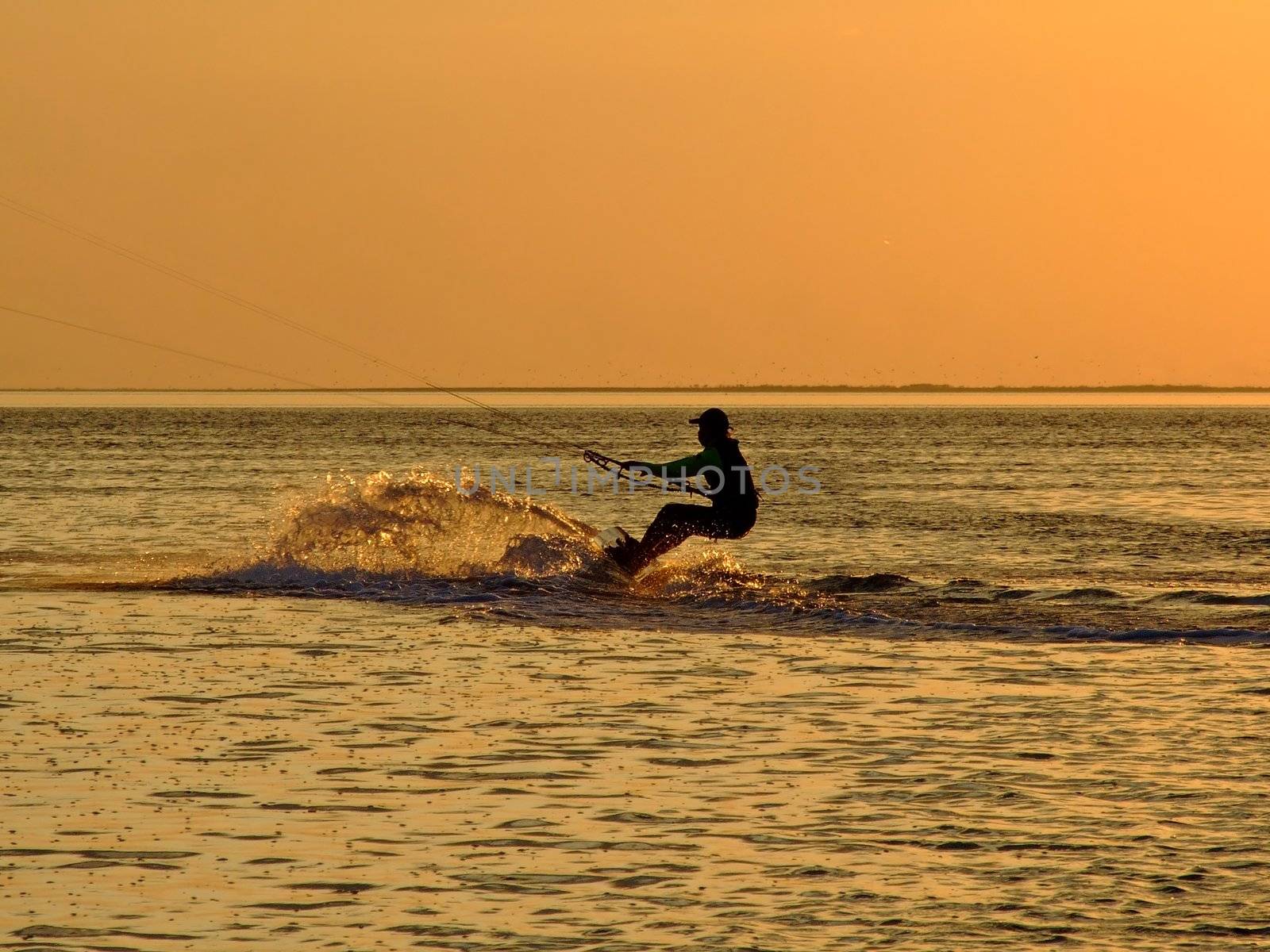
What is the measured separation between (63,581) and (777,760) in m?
13.0

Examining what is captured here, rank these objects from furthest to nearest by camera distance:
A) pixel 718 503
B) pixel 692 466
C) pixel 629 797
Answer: pixel 718 503, pixel 692 466, pixel 629 797

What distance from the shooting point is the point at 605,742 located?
1131 centimetres

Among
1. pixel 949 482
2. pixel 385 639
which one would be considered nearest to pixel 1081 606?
pixel 385 639

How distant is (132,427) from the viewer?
Result: 5030 inches

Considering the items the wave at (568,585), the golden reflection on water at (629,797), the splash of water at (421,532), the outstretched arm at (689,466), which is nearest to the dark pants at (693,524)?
Result: the outstretched arm at (689,466)

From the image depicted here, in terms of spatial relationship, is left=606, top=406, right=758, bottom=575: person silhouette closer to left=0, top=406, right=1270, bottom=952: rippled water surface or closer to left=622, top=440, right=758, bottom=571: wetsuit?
left=622, top=440, right=758, bottom=571: wetsuit

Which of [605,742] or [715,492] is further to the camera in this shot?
[715,492]

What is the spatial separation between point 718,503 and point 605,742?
888 cm

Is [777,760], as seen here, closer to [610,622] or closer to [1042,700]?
[1042,700]

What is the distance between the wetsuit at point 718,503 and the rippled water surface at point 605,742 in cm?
78

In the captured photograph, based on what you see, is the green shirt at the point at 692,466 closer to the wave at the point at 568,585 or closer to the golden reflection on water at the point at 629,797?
the wave at the point at 568,585

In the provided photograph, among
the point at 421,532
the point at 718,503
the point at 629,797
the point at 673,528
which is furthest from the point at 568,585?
the point at 629,797

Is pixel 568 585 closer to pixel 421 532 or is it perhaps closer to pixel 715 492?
pixel 715 492

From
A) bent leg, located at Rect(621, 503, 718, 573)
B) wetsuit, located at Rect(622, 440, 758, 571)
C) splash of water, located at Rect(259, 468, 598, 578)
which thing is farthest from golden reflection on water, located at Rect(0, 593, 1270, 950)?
splash of water, located at Rect(259, 468, 598, 578)
